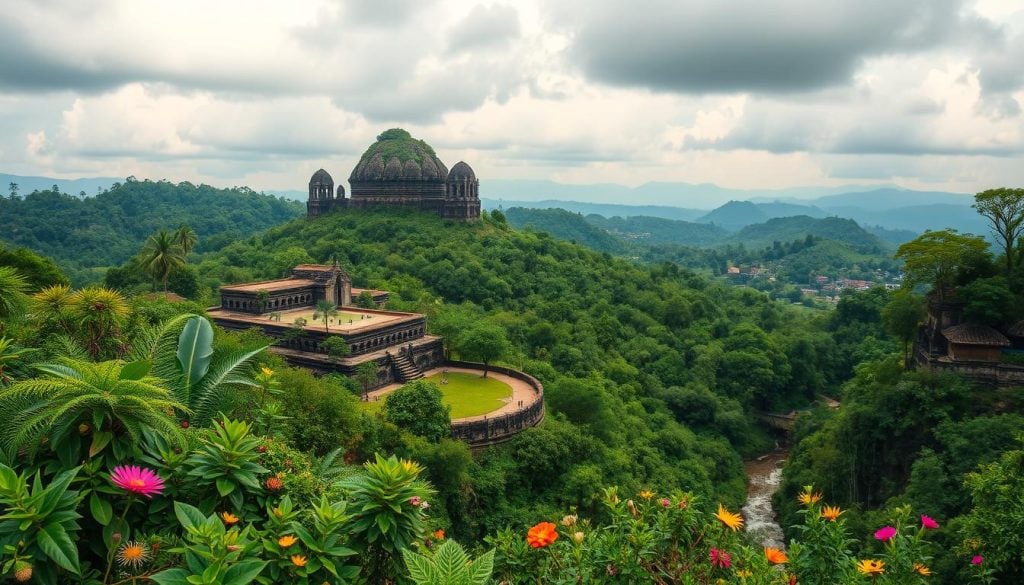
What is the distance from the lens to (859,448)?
99.7 feet

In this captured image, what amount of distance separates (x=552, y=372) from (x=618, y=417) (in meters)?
4.85

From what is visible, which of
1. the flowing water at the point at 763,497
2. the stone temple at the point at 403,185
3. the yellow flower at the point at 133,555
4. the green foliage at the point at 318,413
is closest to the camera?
the yellow flower at the point at 133,555

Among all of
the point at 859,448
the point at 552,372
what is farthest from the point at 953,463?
the point at 552,372

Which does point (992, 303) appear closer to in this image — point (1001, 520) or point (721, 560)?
point (1001, 520)

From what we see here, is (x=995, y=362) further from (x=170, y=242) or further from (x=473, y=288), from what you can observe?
(x=170, y=242)

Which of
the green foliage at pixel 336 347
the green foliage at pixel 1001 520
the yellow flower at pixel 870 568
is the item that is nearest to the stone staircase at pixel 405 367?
the green foliage at pixel 336 347

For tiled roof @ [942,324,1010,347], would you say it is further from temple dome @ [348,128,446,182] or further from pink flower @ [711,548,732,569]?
temple dome @ [348,128,446,182]

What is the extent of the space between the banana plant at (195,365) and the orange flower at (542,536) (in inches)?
233

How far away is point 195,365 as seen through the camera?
1065 centimetres

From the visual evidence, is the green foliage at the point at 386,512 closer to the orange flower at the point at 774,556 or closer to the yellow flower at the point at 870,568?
the orange flower at the point at 774,556

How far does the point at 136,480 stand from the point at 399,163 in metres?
64.7

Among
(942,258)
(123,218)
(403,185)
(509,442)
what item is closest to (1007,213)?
(942,258)

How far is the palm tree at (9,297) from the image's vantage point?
13.2m

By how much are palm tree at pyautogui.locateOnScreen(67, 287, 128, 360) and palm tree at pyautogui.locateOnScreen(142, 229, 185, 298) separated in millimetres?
28350
